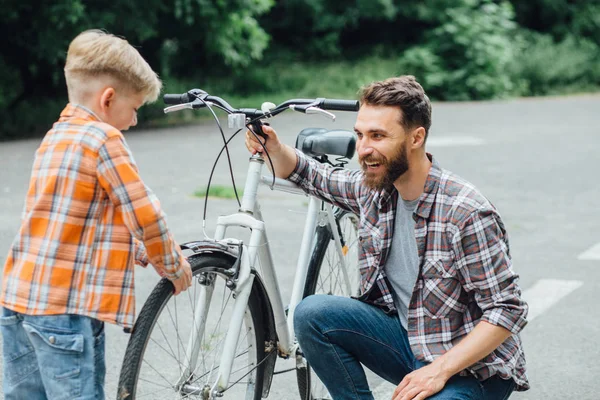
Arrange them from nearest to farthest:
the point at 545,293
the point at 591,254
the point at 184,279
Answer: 1. the point at 184,279
2. the point at 545,293
3. the point at 591,254

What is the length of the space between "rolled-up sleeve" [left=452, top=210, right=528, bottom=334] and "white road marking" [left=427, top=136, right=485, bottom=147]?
A: 36.1 feet

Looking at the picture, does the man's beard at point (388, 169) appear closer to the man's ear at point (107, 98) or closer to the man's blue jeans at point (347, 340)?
the man's blue jeans at point (347, 340)

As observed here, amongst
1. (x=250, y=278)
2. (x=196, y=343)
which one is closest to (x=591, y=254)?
(x=250, y=278)

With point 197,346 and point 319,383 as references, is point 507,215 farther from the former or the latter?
point 197,346

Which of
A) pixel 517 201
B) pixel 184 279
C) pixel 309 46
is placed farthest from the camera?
pixel 309 46

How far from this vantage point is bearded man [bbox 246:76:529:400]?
318 cm

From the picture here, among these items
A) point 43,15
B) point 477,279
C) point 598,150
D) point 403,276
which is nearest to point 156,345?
point 403,276

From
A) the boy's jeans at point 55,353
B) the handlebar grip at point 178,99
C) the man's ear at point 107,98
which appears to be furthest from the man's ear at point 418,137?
the boy's jeans at point 55,353

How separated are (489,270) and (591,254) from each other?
4.43 meters

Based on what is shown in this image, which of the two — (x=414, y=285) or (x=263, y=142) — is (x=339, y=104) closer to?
(x=263, y=142)

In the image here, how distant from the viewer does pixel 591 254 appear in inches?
287

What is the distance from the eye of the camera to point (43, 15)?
1562cm

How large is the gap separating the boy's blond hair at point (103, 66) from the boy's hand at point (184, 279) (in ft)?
1.73

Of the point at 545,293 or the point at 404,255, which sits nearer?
the point at 404,255
